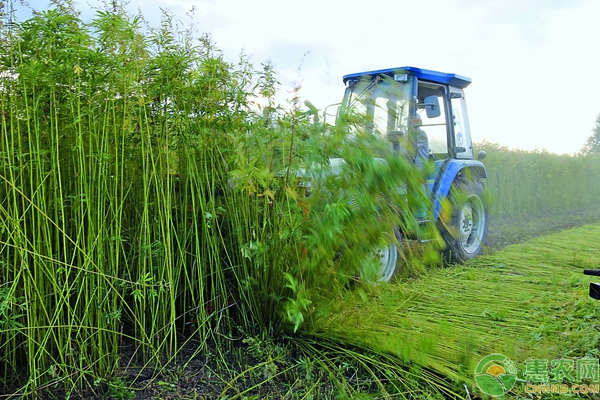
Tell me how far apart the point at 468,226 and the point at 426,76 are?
185 centimetres

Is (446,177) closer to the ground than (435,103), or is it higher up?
closer to the ground

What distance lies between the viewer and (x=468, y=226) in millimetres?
5730

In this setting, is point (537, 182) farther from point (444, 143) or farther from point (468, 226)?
point (444, 143)

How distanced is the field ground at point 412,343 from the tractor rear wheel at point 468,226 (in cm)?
128

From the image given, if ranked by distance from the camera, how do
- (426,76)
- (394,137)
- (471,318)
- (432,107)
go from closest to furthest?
(394,137) < (471,318) < (432,107) < (426,76)

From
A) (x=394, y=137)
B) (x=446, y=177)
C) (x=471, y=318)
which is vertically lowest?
(x=471, y=318)

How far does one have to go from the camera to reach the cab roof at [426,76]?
4.64 metres

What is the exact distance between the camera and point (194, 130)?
2455 mm

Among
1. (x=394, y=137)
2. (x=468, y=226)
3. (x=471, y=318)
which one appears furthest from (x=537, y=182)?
(x=394, y=137)

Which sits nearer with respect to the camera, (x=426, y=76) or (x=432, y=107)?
(x=432, y=107)

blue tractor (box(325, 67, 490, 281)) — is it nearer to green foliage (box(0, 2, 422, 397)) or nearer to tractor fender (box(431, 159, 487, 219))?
tractor fender (box(431, 159, 487, 219))

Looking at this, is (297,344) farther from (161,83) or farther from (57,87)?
(57,87)

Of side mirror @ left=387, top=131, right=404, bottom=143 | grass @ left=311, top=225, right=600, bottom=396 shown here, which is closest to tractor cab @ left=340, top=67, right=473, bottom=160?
grass @ left=311, top=225, right=600, bottom=396

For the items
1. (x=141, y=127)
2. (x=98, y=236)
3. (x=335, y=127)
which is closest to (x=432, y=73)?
(x=335, y=127)
